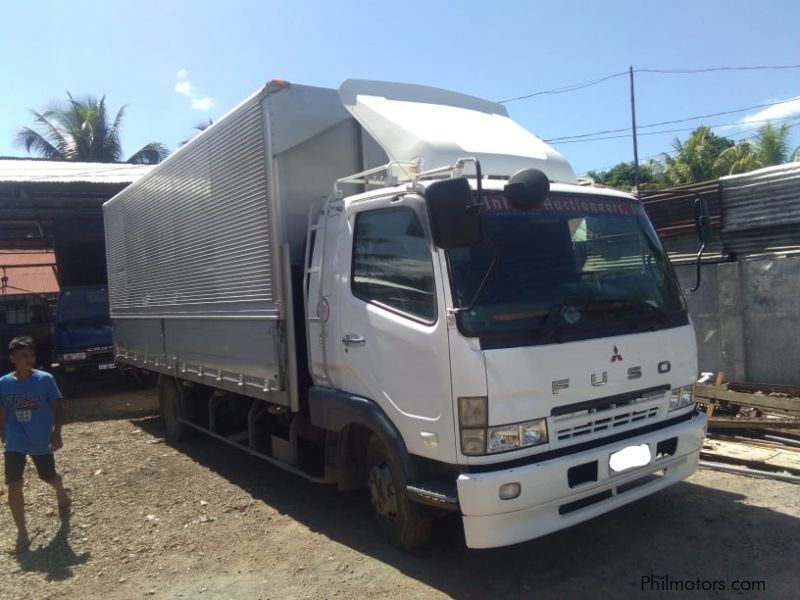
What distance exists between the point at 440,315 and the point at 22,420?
359cm

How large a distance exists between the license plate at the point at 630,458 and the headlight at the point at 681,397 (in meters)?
0.46

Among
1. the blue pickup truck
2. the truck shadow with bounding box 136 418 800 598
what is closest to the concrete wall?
the truck shadow with bounding box 136 418 800 598

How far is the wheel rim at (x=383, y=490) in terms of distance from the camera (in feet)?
13.8

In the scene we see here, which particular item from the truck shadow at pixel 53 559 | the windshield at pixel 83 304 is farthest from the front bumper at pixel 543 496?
the windshield at pixel 83 304

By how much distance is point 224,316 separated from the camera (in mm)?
5949

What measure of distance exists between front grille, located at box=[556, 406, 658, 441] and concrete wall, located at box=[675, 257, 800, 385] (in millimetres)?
5293

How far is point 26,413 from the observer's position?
5.09 m

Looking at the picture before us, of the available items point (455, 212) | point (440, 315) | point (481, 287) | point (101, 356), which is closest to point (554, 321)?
point (481, 287)

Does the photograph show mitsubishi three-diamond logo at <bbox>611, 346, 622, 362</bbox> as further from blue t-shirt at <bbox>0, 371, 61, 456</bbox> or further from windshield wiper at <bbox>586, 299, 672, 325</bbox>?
blue t-shirt at <bbox>0, 371, 61, 456</bbox>

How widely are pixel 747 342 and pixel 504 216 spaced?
6.40 meters

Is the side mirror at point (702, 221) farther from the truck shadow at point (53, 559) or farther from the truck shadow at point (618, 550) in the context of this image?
the truck shadow at point (53, 559)

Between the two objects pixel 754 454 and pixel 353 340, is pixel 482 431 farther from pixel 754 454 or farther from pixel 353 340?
pixel 754 454

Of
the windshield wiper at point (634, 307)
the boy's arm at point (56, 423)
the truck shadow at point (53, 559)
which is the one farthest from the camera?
the boy's arm at point (56, 423)

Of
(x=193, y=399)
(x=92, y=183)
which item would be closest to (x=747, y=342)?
(x=193, y=399)
